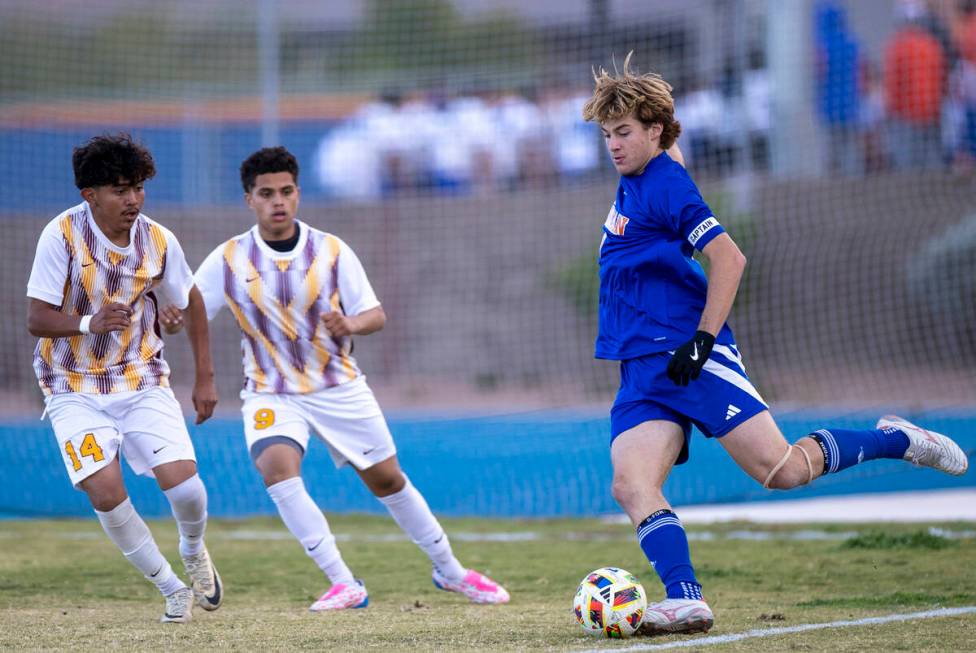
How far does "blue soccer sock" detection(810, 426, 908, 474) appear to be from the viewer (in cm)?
515

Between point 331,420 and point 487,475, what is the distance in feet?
16.1

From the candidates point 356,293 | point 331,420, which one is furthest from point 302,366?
point 356,293

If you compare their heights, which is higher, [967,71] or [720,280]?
[967,71]

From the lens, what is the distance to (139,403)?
5.57 metres

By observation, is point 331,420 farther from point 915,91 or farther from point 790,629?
point 915,91

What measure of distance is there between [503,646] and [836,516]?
5.25m

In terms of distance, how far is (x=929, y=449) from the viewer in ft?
17.8

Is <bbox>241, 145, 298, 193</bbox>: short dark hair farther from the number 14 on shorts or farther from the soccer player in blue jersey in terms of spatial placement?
the soccer player in blue jersey

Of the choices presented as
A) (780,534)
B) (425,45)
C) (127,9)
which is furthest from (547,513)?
(127,9)

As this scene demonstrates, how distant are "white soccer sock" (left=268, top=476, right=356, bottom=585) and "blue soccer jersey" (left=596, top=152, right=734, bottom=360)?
179 cm

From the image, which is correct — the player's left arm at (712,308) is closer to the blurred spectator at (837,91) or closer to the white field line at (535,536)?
the white field line at (535,536)

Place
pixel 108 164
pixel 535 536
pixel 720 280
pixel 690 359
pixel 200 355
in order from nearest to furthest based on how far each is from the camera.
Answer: pixel 690 359
pixel 720 280
pixel 108 164
pixel 200 355
pixel 535 536

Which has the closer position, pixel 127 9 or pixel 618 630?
pixel 618 630

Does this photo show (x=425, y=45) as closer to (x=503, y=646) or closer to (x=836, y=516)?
(x=836, y=516)
